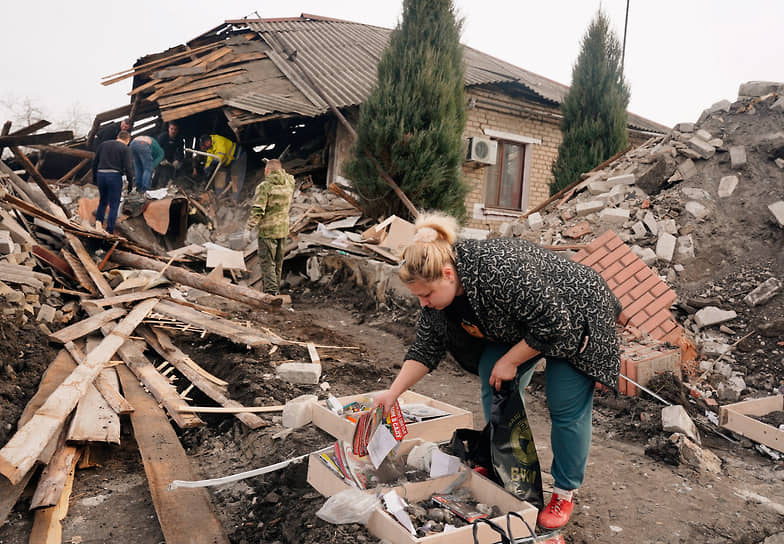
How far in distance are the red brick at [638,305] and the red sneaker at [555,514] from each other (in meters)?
3.22

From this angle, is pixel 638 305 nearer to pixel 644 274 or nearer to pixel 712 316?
pixel 644 274

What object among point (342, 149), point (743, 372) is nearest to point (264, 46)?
point (342, 149)

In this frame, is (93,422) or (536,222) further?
(536,222)

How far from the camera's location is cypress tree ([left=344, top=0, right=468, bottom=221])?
9602 mm

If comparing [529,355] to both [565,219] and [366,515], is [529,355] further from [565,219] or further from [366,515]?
[565,219]

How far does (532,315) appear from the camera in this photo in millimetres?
2240

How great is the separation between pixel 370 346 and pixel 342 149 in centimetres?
659

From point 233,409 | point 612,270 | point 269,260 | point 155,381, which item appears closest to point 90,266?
point 269,260

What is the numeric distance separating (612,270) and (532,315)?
3888 mm

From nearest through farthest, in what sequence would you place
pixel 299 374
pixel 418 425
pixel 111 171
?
1. pixel 418 425
2. pixel 299 374
3. pixel 111 171

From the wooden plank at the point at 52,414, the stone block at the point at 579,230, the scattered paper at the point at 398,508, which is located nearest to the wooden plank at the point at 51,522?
the wooden plank at the point at 52,414

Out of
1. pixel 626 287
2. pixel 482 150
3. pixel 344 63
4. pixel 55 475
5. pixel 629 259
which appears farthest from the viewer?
pixel 344 63

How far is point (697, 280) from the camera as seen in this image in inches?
233

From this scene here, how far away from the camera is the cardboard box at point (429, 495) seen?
2.20 meters
